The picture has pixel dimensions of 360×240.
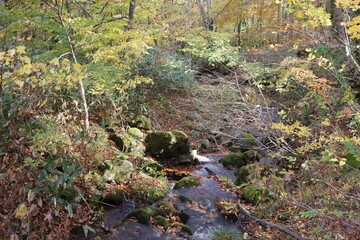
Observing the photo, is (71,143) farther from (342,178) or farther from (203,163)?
(342,178)

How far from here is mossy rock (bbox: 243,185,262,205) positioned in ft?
20.4

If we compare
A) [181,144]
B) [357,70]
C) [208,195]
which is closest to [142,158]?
[181,144]

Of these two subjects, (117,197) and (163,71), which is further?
(163,71)

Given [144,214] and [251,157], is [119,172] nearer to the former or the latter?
[144,214]

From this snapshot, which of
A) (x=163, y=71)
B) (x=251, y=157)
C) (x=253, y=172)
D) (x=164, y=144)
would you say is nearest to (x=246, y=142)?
(x=251, y=157)

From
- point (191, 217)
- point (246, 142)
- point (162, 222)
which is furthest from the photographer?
point (246, 142)

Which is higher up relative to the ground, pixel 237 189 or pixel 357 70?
pixel 357 70

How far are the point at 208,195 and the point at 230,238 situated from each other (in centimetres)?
195

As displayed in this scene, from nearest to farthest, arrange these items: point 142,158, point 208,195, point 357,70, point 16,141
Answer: point 357,70 < point 16,141 < point 208,195 < point 142,158

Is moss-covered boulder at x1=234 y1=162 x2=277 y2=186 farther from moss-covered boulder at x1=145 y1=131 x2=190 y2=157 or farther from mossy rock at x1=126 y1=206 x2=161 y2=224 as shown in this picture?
mossy rock at x1=126 y1=206 x2=161 y2=224

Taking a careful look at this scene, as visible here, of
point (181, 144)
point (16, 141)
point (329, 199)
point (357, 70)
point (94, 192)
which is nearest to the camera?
point (357, 70)

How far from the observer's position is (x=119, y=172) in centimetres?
625

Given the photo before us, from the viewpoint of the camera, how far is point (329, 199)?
4.73 m

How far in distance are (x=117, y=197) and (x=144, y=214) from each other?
80 cm
